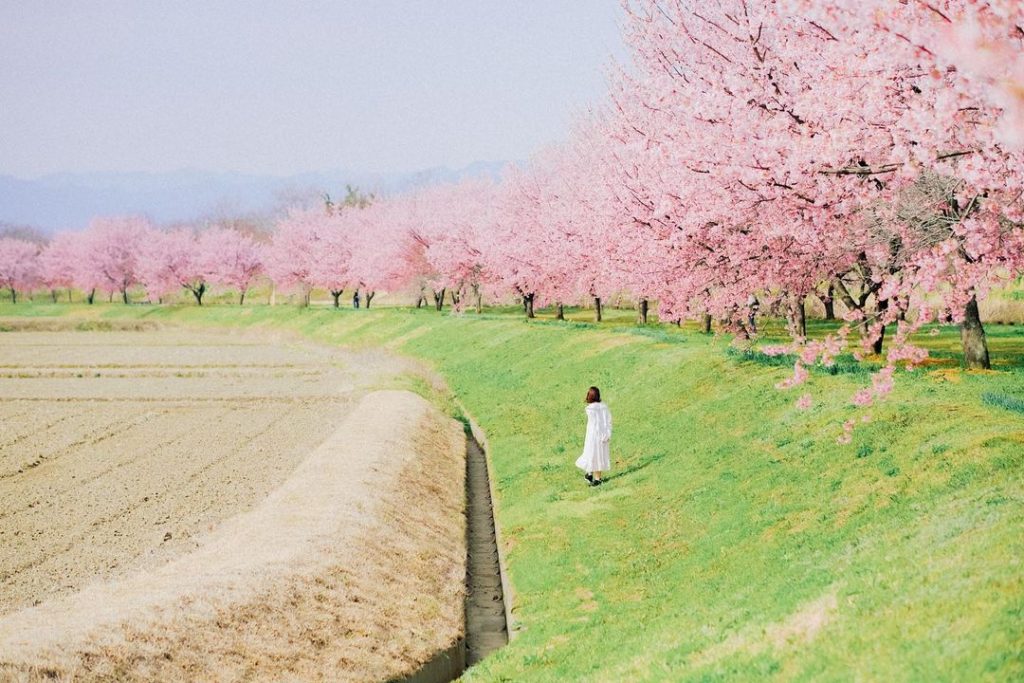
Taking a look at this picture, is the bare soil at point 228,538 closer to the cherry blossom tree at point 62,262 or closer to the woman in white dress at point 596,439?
the woman in white dress at point 596,439

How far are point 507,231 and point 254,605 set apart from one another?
51.2 m

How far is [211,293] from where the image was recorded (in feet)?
549

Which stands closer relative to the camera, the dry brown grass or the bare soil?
the dry brown grass

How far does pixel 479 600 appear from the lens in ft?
66.4

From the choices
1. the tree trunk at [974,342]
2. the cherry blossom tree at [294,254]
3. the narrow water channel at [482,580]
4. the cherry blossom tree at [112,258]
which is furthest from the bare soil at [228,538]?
the cherry blossom tree at [112,258]

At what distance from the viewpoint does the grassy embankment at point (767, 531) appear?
9914mm

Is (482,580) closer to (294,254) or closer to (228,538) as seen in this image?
(228,538)

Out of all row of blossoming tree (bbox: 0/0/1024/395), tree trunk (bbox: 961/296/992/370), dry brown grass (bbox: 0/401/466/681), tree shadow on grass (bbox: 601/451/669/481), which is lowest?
dry brown grass (bbox: 0/401/466/681)

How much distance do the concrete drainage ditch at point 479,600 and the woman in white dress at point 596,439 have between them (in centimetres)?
326

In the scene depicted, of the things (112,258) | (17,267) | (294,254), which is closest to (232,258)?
(294,254)

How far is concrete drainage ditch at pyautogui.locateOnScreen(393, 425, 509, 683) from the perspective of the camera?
16719mm

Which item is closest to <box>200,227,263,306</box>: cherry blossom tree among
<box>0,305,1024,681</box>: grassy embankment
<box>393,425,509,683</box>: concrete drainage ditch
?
<box>0,305,1024,681</box>: grassy embankment

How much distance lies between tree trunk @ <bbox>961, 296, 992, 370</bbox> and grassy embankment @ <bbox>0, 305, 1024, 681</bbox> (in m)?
1.83

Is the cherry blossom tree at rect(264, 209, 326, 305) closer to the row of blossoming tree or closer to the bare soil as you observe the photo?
the bare soil
